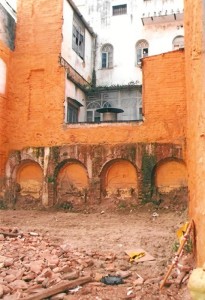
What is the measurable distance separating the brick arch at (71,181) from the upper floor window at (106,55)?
9.30 metres

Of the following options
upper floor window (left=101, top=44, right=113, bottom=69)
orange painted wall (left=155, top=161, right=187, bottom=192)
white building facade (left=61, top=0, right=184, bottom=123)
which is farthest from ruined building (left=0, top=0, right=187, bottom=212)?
upper floor window (left=101, top=44, right=113, bottom=69)

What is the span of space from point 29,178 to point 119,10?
13749 millimetres

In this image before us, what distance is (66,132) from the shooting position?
15.9 metres

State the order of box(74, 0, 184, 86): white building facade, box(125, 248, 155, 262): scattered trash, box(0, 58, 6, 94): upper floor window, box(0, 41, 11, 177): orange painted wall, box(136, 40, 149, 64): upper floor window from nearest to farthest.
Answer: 1. box(125, 248, 155, 262): scattered trash
2. box(0, 41, 11, 177): orange painted wall
3. box(0, 58, 6, 94): upper floor window
4. box(74, 0, 184, 86): white building facade
5. box(136, 40, 149, 64): upper floor window

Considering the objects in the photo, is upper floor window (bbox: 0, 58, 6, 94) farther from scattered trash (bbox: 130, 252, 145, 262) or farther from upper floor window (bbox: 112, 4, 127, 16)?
scattered trash (bbox: 130, 252, 145, 262)

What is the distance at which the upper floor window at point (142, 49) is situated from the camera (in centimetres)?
2175

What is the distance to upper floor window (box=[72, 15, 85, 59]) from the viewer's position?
19.0 metres

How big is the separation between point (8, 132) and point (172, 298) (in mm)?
13665

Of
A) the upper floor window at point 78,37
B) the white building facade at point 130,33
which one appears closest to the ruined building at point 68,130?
the upper floor window at point 78,37

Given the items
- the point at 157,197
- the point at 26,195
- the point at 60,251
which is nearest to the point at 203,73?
the point at 60,251

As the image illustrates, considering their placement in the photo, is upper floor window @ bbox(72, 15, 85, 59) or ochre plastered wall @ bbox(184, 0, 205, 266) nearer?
ochre plastered wall @ bbox(184, 0, 205, 266)

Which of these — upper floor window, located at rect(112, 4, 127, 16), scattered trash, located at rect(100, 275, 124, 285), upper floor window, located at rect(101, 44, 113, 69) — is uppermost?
upper floor window, located at rect(112, 4, 127, 16)

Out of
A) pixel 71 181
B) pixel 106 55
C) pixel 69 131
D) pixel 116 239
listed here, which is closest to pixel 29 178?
pixel 71 181

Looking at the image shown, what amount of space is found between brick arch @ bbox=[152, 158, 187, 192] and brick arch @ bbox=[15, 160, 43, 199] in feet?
18.5
